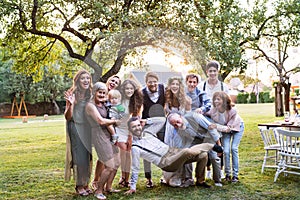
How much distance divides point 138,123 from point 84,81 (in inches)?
23.7

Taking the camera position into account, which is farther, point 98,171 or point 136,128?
point 98,171

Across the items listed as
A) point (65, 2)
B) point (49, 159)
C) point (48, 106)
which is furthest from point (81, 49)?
point (48, 106)

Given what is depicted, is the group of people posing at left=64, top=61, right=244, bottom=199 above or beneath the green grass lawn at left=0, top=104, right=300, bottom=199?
above

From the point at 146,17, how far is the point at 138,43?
3041 mm

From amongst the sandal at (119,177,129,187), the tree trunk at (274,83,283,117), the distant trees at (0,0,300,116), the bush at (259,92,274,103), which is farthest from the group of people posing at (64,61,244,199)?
the bush at (259,92,274,103)

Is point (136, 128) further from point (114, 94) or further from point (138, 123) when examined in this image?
point (114, 94)

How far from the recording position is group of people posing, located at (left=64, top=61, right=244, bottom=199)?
3381mm

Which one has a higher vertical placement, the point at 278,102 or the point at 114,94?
the point at 114,94

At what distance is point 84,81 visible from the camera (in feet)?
11.3

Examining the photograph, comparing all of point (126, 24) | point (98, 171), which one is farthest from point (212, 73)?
point (126, 24)

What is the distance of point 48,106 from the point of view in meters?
14.7

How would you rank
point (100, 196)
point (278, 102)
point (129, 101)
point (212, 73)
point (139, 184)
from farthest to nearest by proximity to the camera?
point (278, 102), point (139, 184), point (212, 73), point (100, 196), point (129, 101)

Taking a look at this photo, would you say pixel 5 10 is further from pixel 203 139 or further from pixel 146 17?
pixel 203 139

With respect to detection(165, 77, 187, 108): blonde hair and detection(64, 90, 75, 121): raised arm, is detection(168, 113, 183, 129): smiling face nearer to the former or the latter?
detection(165, 77, 187, 108): blonde hair
